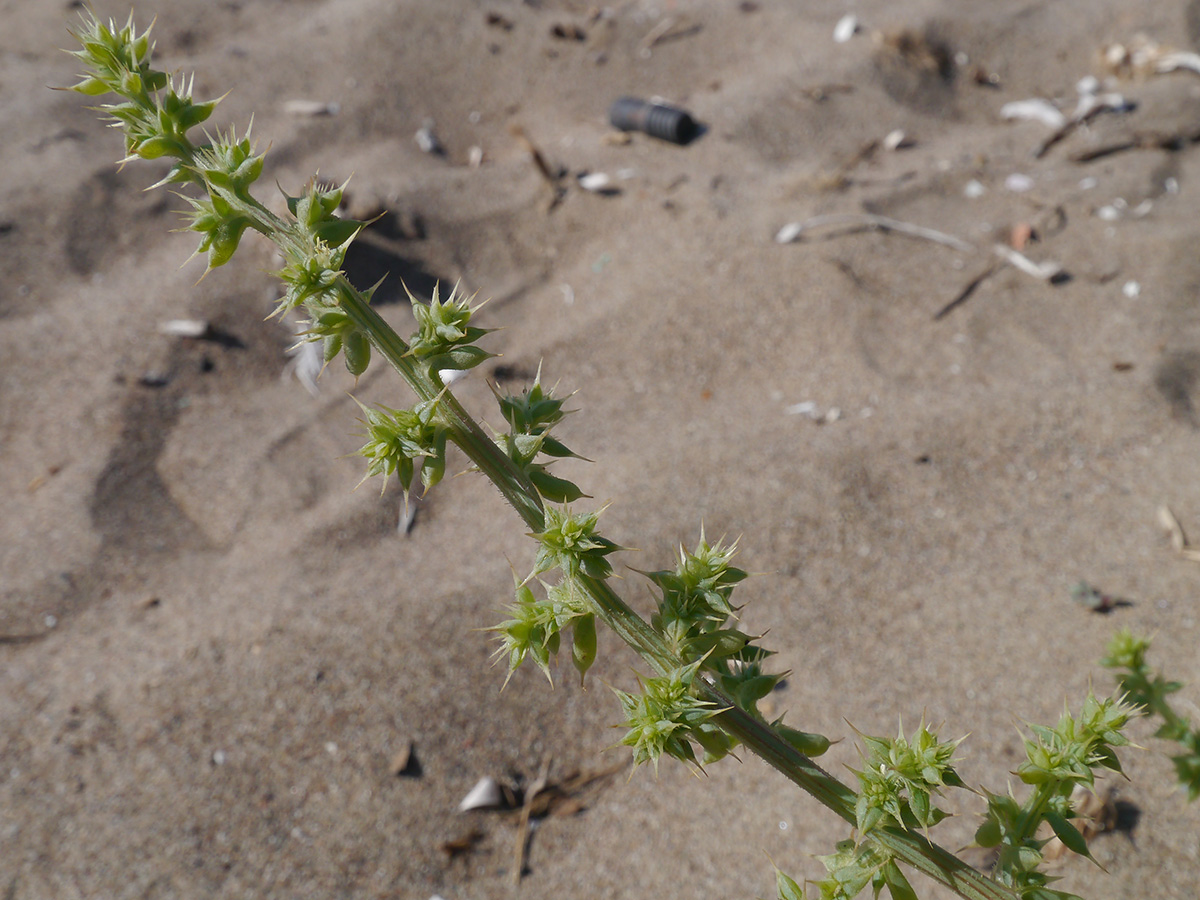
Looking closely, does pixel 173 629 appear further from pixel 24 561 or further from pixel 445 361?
pixel 445 361

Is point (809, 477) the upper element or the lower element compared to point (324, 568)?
lower

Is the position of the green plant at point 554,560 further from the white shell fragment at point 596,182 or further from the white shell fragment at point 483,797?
the white shell fragment at point 596,182

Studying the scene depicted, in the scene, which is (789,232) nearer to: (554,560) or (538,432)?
(538,432)

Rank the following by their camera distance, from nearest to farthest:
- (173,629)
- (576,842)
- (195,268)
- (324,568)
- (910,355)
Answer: (576,842)
(173,629)
(324,568)
(910,355)
(195,268)

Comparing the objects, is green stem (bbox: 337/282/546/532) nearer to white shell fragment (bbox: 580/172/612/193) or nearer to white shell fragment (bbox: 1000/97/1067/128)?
white shell fragment (bbox: 580/172/612/193)

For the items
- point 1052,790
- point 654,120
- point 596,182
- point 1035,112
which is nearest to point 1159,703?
point 1052,790

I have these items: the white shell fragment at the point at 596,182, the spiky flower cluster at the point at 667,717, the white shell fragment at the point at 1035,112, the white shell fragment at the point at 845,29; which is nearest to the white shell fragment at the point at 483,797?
the spiky flower cluster at the point at 667,717

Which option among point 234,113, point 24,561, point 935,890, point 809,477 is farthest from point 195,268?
point 935,890
